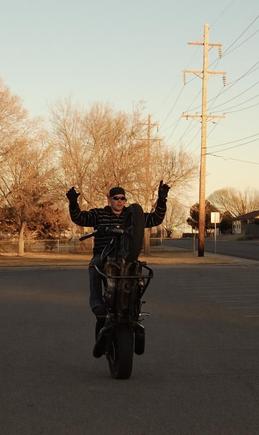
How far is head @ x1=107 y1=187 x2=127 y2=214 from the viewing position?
685cm

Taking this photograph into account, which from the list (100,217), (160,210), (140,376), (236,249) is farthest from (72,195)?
(236,249)

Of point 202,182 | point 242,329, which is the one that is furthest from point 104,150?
point 242,329

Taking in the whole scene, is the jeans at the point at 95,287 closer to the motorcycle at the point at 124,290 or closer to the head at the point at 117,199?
the motorcycle at the point at 124,290

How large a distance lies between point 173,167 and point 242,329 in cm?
3754

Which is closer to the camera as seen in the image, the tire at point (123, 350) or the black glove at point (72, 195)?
the tire at point (123, 350)

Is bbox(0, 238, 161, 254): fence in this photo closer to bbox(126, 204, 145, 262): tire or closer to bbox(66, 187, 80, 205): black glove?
bbox(66, 187, 80, 205): black glove

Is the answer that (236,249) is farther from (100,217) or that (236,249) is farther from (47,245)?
(100,217)

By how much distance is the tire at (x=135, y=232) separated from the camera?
20.0 feet

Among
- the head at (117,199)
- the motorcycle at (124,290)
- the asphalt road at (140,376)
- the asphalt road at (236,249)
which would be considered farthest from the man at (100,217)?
the asphalt road at (236,249)

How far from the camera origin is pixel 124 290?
244 inches

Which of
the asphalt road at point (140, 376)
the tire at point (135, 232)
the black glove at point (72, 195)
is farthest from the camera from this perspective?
the black glove at point (72, 195)

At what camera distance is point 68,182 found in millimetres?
43719

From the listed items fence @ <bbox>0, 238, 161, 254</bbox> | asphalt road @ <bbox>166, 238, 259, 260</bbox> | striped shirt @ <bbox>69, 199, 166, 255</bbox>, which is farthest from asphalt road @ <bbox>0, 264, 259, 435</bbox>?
fence @ <bbox>0, 238, 161, 254</bbox>

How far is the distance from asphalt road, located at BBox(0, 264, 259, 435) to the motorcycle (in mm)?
312
